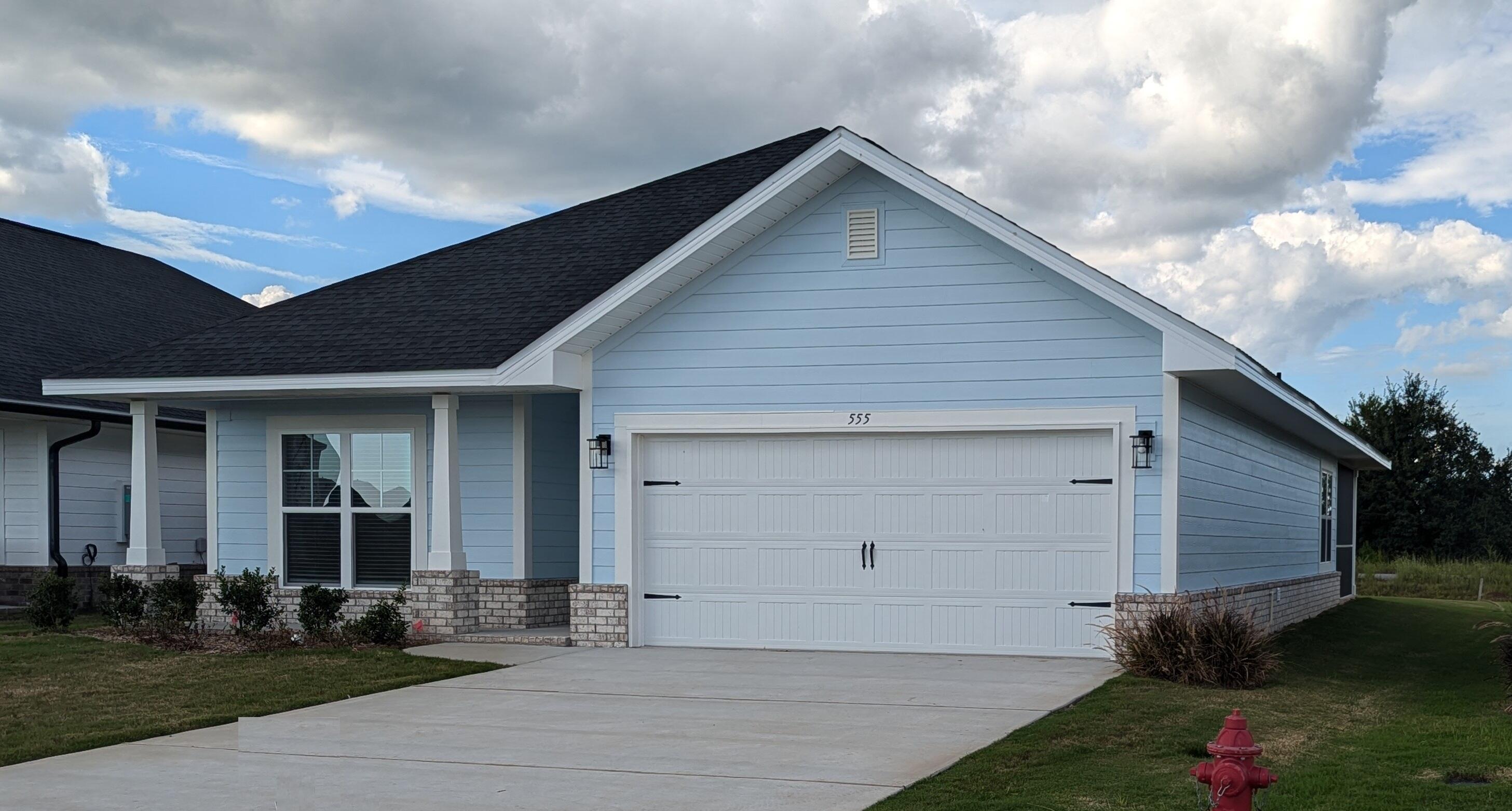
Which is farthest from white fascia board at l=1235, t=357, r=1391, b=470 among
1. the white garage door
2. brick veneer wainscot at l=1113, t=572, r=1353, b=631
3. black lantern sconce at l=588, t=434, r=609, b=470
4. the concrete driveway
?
black lantern sconce at l=588, t=434, r=609, b=470

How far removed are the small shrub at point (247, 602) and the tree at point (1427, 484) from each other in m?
35.4

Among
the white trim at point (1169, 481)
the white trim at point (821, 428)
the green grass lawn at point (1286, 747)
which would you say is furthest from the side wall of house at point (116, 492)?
the green grass lawn at point (1286, 747)

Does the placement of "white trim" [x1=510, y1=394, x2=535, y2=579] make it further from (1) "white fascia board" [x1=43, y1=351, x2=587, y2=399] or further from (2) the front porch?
(1) "white fascia board" [x1=43, y1=351, x2=587, y2=399]

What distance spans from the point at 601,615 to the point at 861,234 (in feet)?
15.3

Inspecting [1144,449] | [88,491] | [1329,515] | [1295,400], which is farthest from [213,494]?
[1329,515]

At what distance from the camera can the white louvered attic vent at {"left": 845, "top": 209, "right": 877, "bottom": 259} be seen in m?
14.1

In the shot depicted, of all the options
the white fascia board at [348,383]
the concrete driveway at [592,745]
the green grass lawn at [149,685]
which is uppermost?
the white fascia board at [348,383]

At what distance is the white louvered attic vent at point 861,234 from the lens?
46.2 feet

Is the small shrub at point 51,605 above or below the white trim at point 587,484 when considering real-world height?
below

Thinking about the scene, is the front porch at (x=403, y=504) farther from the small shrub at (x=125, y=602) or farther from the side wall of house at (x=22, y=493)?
the side wall of house at (x=22, y=493)

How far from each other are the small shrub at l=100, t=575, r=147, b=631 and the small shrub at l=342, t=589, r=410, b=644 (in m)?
2.79

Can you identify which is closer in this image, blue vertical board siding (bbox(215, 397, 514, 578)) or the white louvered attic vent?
the white louvered attic vent

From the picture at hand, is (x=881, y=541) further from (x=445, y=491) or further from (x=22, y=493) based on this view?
(x=22, y=493)

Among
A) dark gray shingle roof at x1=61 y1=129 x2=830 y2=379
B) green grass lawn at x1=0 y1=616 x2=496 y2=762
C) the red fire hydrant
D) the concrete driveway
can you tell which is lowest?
green grass lawn at x1=0 y1=616 x2=496 y2=762
